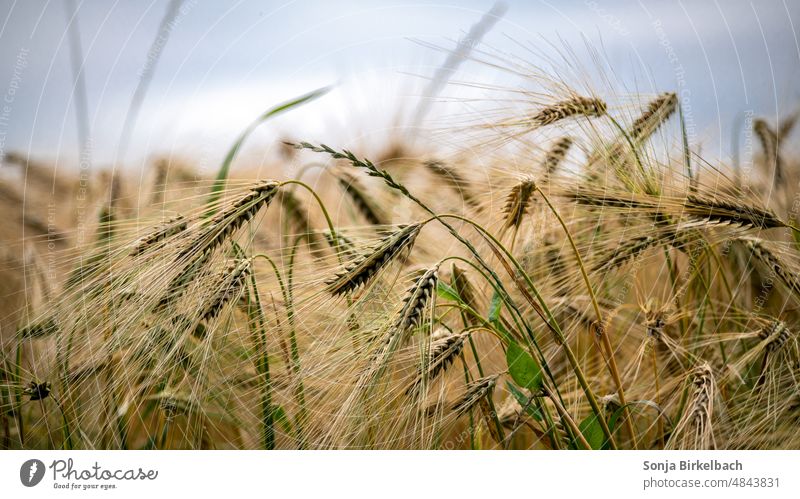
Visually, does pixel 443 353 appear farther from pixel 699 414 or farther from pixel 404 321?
pixel 699 414

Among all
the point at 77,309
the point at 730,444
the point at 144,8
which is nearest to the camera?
the point at 77,309

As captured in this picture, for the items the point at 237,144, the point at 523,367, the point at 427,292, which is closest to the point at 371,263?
the point at 427,292

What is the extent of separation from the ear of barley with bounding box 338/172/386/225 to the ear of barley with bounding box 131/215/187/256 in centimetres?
49

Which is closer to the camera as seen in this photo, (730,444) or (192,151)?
(730,444)

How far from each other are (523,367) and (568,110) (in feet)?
1.84

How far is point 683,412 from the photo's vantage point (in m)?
1.22

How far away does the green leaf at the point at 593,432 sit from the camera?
1.13 meters

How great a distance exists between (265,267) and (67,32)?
2.78ft

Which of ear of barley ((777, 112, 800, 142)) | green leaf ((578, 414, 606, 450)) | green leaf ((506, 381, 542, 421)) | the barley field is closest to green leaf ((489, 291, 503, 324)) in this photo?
the barley field

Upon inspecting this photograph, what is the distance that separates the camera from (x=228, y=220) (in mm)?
1032
